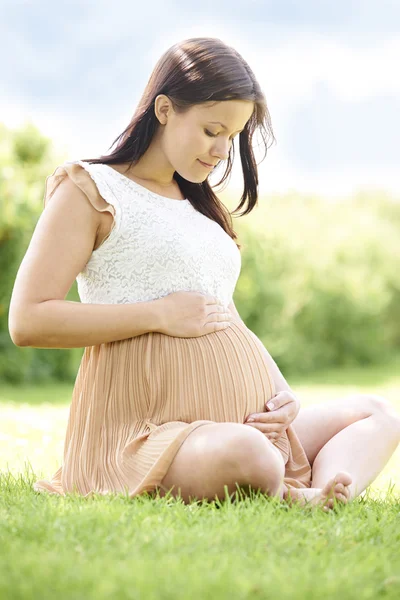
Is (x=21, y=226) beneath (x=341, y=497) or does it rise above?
above

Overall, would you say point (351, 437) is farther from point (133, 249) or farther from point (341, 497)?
point (133, 249)

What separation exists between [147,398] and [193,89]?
103 cm

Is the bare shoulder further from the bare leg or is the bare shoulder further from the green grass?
the bare leg

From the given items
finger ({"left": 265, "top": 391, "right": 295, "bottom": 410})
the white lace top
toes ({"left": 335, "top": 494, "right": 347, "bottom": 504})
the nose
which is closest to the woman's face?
the nose

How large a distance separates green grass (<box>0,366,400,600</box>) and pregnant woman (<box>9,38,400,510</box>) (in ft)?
0.38

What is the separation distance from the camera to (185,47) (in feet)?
9.03

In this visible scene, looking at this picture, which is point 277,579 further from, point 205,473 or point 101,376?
point 101,376

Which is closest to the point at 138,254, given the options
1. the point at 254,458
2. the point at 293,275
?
the point at 254,458

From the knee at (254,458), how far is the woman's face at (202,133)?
37.3 inches

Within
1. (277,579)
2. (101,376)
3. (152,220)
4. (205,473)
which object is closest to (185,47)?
(152,220)

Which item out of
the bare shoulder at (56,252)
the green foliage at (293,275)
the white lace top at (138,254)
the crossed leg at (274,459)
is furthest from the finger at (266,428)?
the green foliage at (293,275)

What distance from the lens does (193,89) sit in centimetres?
266

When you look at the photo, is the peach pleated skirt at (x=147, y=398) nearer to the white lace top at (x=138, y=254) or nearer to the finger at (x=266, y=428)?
the finger at (x=266, y=428)

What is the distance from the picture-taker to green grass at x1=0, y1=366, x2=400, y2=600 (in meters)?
1.57
